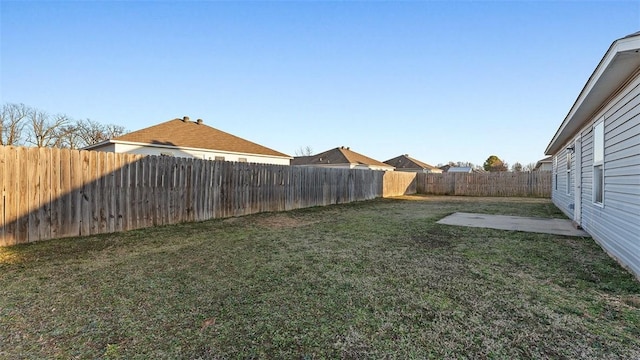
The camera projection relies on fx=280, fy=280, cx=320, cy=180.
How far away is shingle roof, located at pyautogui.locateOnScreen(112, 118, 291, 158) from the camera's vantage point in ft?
42.6

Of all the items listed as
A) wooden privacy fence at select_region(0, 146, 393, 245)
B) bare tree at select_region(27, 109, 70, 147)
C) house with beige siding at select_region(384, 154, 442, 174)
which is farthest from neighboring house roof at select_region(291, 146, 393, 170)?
bare tree at select_region(27, 109, 70, 147)

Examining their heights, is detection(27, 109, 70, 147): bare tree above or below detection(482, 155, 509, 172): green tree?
above

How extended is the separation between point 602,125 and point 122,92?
55.7 feet

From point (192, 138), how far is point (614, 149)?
49.6 ft

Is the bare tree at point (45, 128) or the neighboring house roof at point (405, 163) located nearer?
the bare tree at point (45, 128)

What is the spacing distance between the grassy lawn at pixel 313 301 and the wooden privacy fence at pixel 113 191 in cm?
53

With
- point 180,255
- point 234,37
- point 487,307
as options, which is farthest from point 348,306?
point 234,37

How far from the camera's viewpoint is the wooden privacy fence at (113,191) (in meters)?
4.57

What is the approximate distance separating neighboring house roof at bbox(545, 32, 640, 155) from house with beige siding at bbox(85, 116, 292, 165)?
1351cm

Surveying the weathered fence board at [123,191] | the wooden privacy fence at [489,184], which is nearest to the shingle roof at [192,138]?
the weathered fence board at [123,191]

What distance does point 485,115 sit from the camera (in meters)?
15.3

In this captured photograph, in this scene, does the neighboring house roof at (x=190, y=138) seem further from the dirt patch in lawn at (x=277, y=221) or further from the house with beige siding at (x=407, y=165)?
the house with beige siding at (x=407, y=165)

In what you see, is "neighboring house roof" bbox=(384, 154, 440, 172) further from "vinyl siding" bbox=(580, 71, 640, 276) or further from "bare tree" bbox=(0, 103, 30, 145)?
"bare tree" bbox=(0, 103, 30, 145)

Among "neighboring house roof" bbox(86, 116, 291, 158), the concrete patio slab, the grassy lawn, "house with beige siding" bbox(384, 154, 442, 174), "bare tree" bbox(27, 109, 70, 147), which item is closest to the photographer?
the grassy lawn
